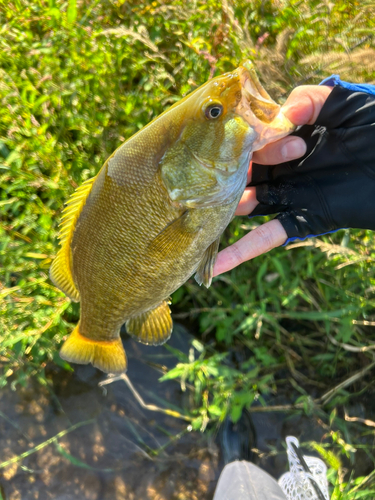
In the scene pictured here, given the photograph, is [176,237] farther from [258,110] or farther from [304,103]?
[304,103]

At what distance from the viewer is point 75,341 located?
6.99ft

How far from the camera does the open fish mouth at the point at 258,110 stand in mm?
1485

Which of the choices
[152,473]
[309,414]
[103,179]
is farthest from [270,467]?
[103,179]

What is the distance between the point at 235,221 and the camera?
2.72 metres

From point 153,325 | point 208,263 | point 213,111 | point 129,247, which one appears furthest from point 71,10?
point 153,325

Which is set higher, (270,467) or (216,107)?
(216,107)

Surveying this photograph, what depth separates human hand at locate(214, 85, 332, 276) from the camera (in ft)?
5.99

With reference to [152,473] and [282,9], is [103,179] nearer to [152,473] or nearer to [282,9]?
[282,9]

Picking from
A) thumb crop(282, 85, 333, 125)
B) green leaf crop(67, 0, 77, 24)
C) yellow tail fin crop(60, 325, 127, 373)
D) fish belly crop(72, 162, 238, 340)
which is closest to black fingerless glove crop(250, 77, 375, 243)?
thumb crop(282, 85, 333, 125)

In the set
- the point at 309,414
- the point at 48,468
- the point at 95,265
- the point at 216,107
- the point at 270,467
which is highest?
the point at 216,107

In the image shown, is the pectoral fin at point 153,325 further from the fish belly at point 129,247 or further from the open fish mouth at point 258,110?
the open fish mouth at point 258,110

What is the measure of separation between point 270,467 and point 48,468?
1.99 metres

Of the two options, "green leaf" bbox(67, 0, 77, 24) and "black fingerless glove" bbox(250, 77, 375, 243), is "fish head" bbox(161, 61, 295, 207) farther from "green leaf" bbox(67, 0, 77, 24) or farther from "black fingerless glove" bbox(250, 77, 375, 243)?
"green leaf" bbox(67, 0, 77, 24)

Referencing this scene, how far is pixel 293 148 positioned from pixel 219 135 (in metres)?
0.60
